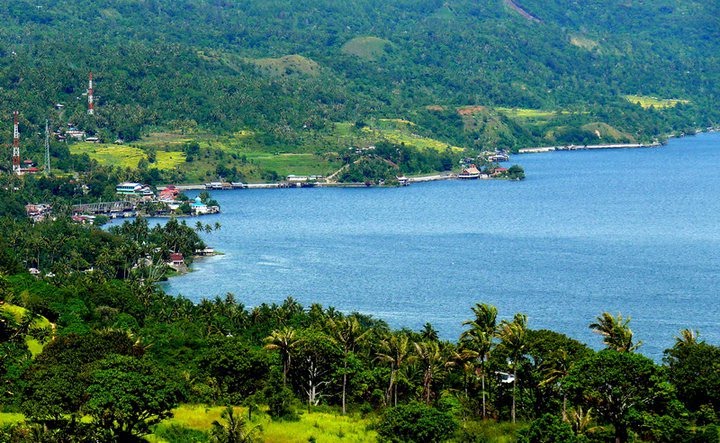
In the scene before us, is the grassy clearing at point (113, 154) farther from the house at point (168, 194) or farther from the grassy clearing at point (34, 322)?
the grassy clearing at point (34, 322)

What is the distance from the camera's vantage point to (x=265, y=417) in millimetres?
57250

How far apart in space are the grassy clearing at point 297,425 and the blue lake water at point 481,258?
3297 cm

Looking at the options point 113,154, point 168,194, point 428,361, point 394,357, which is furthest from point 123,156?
point 428,361

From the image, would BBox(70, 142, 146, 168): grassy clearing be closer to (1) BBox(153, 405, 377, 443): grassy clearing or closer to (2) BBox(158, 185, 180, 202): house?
(2) BBox(158, 185, 180, 202): house

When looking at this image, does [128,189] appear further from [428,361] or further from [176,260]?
[428,361]

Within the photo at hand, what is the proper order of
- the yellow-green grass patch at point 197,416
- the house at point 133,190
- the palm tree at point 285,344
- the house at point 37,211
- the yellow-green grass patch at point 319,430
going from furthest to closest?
the house at point 133,190 → the house at point 37,211 → the palm tree at point 285,344 → the yellow-green grass patch at point 197,416 → the yellow-green grass patch at point 319,430

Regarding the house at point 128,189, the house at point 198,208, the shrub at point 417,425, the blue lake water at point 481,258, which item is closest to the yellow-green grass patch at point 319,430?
the shrub at point 417,425

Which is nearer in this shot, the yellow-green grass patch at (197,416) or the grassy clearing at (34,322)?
the yellow-green grass patch at (197,416)

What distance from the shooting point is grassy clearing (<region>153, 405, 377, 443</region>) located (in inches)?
2152

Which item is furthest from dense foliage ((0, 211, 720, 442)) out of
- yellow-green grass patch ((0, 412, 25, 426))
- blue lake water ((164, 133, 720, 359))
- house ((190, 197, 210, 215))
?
house ((190, 197, 210, 215))

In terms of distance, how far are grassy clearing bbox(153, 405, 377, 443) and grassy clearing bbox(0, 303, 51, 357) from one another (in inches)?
437

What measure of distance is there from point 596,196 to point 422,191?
2600 centimetres

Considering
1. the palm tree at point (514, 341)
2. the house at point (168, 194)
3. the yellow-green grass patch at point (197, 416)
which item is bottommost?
Result: the yellow-green grass patch at point (197, 416)

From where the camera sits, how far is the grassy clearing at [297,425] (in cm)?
5466
